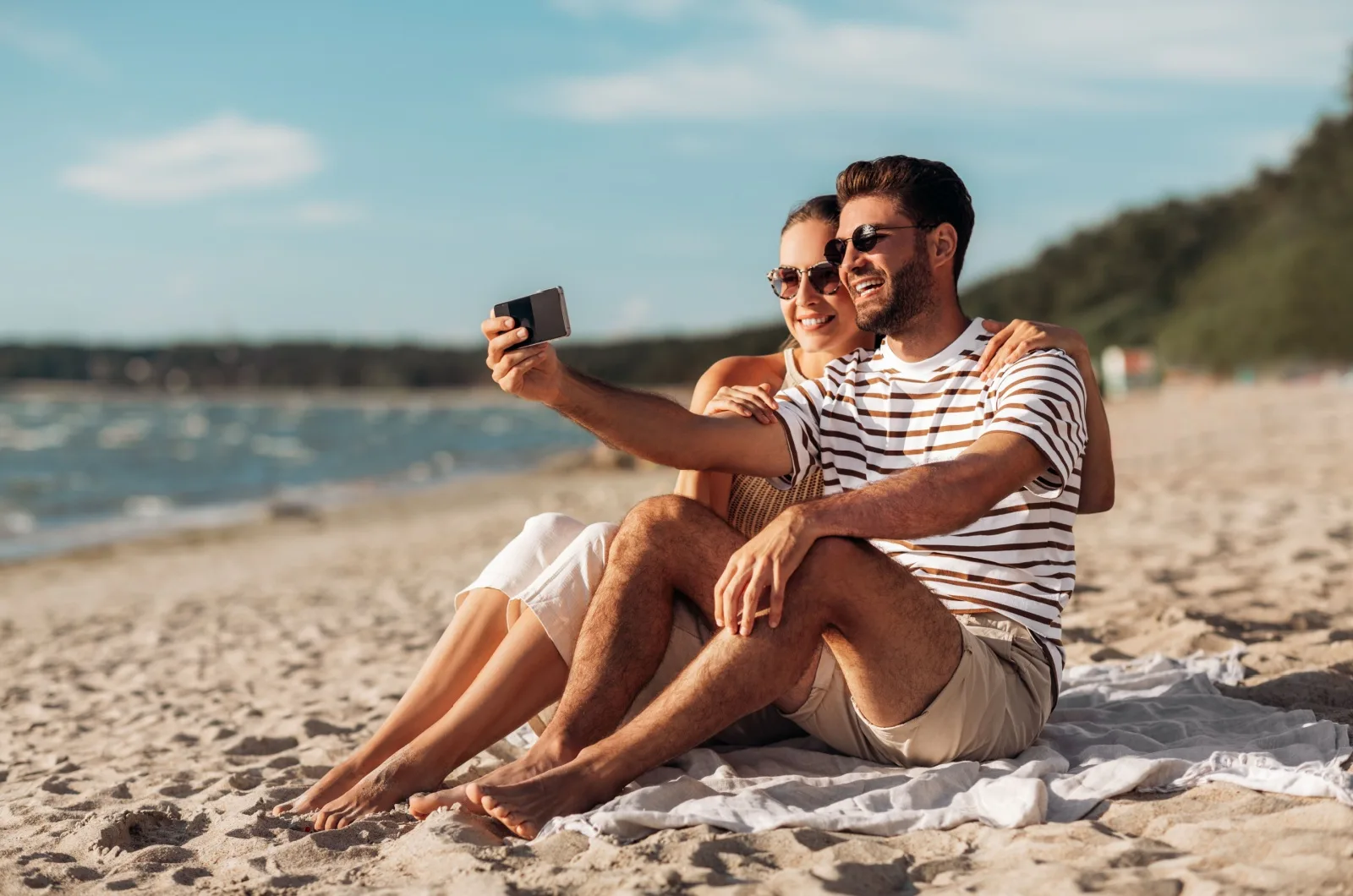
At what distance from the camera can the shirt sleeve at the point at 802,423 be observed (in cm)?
331

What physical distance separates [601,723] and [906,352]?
4.07ft

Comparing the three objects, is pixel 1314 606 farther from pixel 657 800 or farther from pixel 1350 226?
pixel 1350 226

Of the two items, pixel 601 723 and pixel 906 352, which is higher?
pixel 906 352

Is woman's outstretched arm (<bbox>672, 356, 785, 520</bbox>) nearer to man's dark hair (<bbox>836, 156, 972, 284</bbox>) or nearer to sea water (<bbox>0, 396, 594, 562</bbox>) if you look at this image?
man's dark hair (<bbox>836, 156, 972, 284</bbox>)

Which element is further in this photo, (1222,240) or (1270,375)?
(1222,240)

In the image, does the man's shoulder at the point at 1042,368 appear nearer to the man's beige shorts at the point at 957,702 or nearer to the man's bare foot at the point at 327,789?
the man's beige shorts at the point at 957,702

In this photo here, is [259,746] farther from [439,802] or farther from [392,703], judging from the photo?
[439,802]

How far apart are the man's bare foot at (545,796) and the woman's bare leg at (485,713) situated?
1.14 ft

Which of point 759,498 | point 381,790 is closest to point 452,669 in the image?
point 381,790

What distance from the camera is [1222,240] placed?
64625mm

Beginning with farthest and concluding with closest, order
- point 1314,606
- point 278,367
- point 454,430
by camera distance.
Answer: point 278,367 < point 454,430 < point 1314,606

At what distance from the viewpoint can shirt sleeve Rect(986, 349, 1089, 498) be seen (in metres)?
2.79

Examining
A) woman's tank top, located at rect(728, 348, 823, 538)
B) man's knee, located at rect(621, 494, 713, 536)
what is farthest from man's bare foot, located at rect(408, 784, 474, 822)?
woman's tank top, located at rect(728, 348, 823, 538)

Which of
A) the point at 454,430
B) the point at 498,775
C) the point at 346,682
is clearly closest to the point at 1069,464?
the point at 498,775
